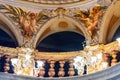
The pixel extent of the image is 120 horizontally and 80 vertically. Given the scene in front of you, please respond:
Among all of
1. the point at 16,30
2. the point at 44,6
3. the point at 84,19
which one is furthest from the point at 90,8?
the point at 16,30

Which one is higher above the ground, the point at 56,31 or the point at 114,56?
the point at 56,31

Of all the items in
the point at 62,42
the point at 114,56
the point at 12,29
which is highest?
the point at 12,29

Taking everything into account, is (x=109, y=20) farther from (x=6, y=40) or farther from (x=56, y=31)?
(x=6, y=40)

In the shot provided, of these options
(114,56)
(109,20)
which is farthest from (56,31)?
(114,56)

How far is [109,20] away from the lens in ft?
44.6

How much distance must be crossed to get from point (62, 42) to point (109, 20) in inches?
81.1

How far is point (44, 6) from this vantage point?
14188 millimetres

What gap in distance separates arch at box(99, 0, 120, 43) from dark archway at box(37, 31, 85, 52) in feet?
3.36

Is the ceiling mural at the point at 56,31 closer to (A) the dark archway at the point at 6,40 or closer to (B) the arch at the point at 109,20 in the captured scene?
(B) the arch at the point at 109,20

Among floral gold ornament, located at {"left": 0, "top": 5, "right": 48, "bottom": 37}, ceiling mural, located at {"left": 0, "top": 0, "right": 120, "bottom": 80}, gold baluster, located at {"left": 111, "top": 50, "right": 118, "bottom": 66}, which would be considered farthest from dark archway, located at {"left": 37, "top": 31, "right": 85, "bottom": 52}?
gold baluster, located at {"left": 111, "top": 50, "right": 118, "bottom": 66}

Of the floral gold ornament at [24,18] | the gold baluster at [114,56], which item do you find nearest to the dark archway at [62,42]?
the floral gold ornament at [24,18]

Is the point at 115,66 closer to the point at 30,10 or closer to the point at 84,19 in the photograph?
the point at 84,19

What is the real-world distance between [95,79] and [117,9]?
2.67 meters

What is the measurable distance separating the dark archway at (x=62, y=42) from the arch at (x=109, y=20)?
1024mm
